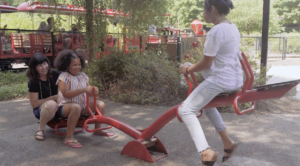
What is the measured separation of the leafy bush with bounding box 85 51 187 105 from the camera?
615 centimetres

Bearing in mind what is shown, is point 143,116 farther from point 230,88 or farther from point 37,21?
point 37,21

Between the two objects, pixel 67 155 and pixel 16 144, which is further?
pixel 16 144

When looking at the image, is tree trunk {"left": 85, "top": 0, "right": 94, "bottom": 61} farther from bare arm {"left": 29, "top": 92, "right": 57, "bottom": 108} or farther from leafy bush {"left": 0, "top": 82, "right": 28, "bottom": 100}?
bare arm {"left": 29, "top": 92, "right": 57, "bottom": 108}

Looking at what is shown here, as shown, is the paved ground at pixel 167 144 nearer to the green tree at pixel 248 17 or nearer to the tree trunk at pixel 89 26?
the tree trunk at pixel 89 26

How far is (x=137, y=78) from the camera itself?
20.9 ft

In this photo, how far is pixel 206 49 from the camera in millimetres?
2578

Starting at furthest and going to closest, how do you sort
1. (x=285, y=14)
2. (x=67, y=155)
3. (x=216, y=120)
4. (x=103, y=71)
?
(x=285, y=14) < (x=103, y=71) < (x=67, y=155) < (x=216, y=120)

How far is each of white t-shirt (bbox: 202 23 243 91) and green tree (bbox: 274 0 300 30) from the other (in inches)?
1304

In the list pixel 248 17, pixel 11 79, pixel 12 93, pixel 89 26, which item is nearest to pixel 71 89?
pixel 12 93

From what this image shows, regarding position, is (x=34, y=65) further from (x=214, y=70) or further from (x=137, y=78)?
(x=137, y=78)

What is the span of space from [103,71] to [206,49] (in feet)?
15.3

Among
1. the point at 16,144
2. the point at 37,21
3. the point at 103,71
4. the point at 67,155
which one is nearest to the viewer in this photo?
the point at 67,155

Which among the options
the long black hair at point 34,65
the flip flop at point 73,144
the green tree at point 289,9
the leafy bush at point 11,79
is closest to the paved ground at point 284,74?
the flip flop at point 73,144

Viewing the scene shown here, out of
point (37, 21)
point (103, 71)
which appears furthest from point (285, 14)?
point (103, 71)
